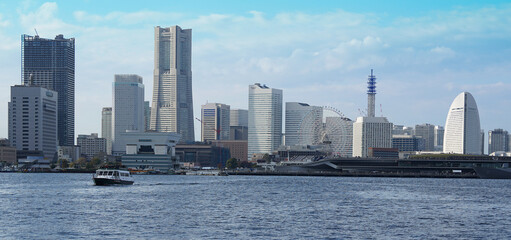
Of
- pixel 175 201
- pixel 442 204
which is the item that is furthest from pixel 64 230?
pixel 442 204

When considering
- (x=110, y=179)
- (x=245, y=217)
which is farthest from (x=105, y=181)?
(x=245, y=217)

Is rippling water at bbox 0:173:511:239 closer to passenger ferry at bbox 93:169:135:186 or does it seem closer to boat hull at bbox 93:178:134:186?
boat hull at bbox 93:178:134:186

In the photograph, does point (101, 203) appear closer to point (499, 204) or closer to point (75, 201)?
point (75, 201)

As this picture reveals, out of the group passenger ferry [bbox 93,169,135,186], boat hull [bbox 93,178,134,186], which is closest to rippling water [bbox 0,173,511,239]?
boat hull [bbox 93,178,134,186]

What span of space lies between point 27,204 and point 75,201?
753 cm

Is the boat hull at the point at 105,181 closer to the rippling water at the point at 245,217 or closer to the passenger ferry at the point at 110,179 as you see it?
the passenger ferry at the point at 110,179

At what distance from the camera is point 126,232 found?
6738cm

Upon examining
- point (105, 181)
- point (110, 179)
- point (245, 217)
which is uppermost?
point (245, 217)

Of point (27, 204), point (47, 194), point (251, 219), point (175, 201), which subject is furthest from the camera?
point (47, 194)

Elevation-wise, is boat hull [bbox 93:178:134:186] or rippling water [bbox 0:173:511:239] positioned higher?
rippling water [bbox 0:173:511:239]

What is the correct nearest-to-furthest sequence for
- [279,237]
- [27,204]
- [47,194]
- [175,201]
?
[279,237], [27,204], [175,201], [47,194]

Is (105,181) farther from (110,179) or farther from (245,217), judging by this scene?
(245,217)

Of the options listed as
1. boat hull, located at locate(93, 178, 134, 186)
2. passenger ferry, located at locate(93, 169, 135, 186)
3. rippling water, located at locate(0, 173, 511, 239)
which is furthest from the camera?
passenger ferry, located at locate(93, 169, 135, 186)

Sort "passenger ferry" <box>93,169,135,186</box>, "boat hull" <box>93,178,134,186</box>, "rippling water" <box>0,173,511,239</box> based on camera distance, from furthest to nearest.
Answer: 1. "passenger ferry" <box>93,169,135,186</box>
2. "boat hull" <box>93,178,134,186</box>
3. "rippling water" <box>0,173,511,239</box>
